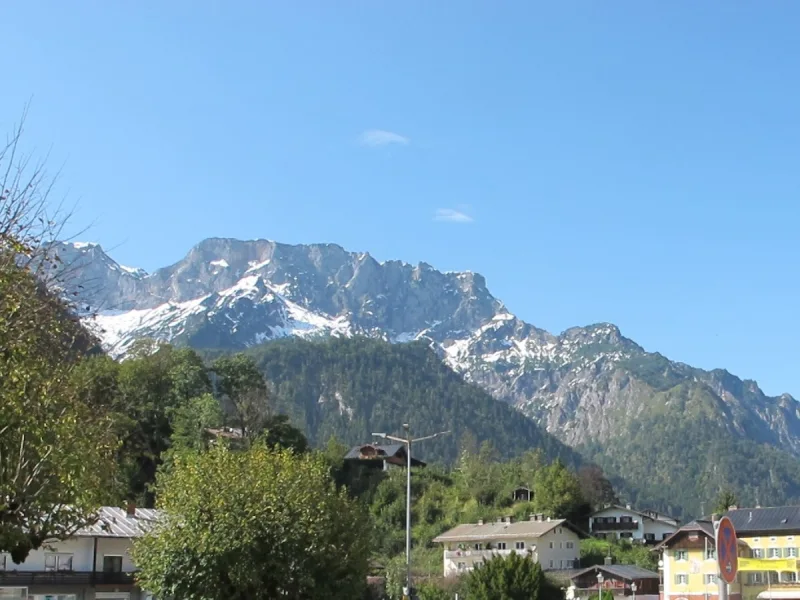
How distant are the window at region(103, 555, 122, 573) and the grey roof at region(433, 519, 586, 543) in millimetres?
46826

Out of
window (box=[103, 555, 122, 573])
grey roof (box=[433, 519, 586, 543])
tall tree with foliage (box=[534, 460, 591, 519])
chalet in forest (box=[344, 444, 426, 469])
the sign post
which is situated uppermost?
chalet in forest (box=[344, 444, 426, 469])

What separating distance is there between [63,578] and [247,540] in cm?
2660

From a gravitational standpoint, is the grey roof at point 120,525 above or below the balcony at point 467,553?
above

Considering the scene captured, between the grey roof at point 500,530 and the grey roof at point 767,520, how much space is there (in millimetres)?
19148

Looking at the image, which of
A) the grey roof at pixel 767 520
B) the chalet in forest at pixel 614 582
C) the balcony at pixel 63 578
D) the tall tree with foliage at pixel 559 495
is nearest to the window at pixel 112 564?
the balcony at pixel 63 578

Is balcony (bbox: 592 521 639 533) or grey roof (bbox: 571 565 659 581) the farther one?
balcony (bbox: 592 521 639 533)

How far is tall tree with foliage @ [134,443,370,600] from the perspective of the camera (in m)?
35.0

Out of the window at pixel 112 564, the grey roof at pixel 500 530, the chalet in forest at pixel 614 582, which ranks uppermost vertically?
the grey roof at pixel 500 530

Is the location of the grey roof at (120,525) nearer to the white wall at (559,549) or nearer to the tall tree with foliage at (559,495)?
the white wall at (559,549)

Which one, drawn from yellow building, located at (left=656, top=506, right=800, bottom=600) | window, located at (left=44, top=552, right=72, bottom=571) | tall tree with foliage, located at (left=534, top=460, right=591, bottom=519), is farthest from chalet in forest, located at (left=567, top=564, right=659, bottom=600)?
window, located at (left=44, top=552, right=72, bottom=571)

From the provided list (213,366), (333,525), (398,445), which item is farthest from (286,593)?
(398,445)

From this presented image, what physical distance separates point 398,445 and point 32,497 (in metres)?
133

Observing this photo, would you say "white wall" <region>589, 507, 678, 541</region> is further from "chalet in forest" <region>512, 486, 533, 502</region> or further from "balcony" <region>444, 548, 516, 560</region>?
"balcony" <region>444, 548, 516, 560</region>

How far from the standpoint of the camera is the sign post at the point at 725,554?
9.41 metres
